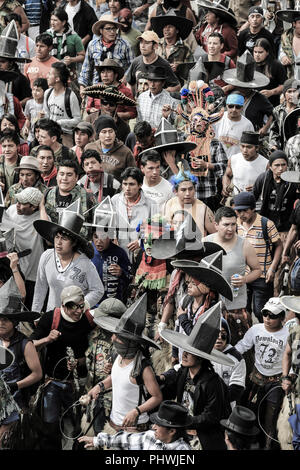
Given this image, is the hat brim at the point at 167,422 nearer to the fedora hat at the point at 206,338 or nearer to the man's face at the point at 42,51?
the fedora hat at the point at 206,338

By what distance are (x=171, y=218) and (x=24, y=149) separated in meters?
2.62

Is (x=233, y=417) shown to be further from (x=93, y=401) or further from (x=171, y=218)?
(x=171, y=218)

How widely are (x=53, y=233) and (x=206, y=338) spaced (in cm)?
254

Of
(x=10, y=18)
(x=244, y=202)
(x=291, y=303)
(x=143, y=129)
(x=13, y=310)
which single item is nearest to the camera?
(x=291, y=303)

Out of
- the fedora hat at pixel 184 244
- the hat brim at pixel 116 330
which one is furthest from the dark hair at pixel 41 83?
the hat brim at pixel 116 330

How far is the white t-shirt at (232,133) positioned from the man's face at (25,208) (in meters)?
2.85

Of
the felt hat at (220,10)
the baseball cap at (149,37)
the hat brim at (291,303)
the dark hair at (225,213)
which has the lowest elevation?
the hat brim at (291,303)

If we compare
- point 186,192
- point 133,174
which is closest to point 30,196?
point 133,174

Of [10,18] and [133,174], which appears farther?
[10,18]

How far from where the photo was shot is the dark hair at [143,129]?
12.5 metres

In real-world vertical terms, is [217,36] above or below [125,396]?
above

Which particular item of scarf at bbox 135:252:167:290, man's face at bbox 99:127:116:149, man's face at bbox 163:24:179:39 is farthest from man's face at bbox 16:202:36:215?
man's face at bbox 163:24:179:39

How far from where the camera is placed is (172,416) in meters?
7.62

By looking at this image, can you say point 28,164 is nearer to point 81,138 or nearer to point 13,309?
point 81,138
